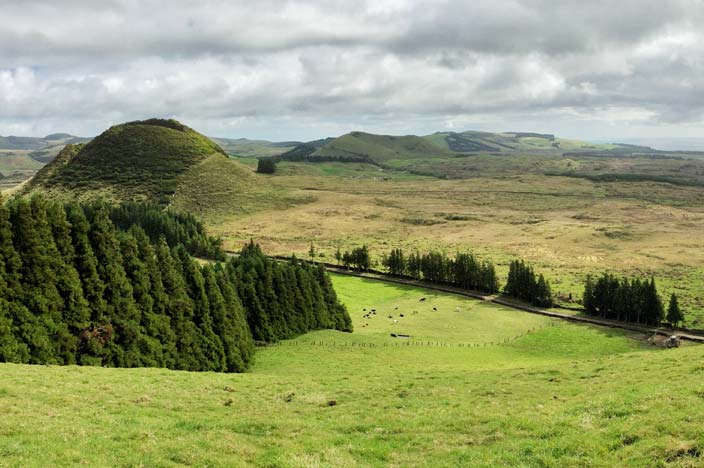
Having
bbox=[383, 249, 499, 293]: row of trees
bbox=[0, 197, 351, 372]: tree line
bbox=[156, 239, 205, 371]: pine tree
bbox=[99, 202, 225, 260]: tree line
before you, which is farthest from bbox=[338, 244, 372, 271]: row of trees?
bbox=[156, 239, 205, 371]: pine tree

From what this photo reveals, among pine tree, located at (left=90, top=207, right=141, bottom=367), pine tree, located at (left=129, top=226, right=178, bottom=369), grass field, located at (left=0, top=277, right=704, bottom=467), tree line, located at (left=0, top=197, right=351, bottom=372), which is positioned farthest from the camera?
pine tree, located at (left=129, top=226, right=178, bottom=369)

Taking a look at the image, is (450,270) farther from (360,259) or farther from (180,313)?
(180,313)

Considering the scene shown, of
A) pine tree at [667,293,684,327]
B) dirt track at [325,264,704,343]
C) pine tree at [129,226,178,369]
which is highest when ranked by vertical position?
A: pine tree at [129,226,178,369]

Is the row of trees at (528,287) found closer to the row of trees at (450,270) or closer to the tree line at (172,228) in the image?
the row of trees at (450,270)

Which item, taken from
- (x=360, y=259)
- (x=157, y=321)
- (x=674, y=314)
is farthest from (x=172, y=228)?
(x=674, y=314)

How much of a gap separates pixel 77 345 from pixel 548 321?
239ft

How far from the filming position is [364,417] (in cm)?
2298

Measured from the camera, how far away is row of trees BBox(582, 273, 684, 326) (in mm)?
80938

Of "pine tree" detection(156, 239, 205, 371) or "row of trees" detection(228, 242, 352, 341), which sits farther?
"row of trees" detection(228, 242, 352, 341)

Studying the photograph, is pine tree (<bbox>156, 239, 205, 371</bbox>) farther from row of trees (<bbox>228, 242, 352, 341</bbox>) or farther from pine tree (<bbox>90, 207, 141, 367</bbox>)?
row of trees (<bbox>228, 242, 352, 341</bbox>)

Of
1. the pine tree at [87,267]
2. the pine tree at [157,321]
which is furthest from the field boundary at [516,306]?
the pine tree at [87,267]

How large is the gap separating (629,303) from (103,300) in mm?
81053

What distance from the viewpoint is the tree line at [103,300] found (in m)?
35.0

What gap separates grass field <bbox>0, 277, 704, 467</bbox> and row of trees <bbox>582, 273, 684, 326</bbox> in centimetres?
5198
